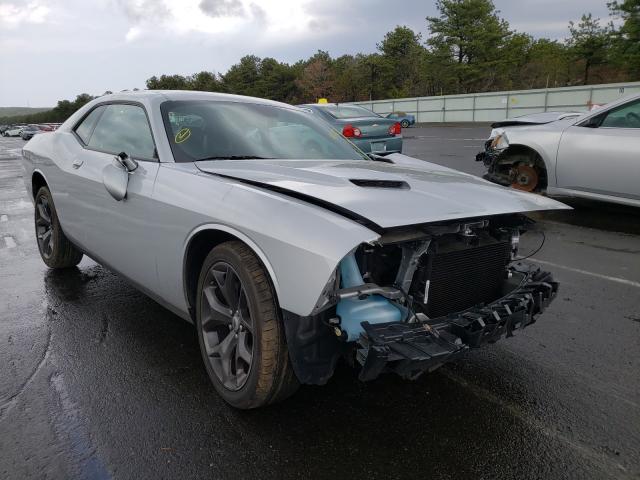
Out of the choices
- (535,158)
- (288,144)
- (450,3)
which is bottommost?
(535,158)

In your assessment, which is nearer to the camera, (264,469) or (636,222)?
(264,469)

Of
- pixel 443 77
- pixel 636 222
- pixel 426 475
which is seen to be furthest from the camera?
pixel 443 77

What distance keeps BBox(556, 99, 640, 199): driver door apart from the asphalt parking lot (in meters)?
2.62

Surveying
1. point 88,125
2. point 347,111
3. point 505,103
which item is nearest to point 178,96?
point 88,125

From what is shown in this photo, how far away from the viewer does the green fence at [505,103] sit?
1091 inches

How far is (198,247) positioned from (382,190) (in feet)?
3.39

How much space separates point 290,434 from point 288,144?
1.95 metres

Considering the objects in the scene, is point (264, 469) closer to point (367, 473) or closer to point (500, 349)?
point (367, 473)

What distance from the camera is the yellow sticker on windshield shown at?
3227mm

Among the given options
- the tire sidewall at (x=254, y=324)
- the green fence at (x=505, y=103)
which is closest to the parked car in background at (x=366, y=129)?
the tire sidewall at (x=254, y=324)

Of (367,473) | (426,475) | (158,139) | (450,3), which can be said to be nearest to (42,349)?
(158,139)

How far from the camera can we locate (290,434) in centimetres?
242

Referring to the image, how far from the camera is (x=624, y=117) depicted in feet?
20.5

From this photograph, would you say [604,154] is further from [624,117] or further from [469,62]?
[469,62]
